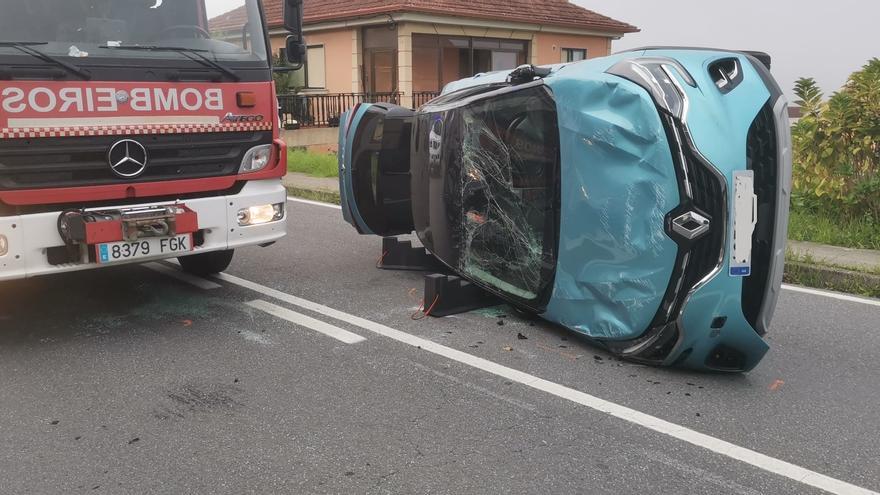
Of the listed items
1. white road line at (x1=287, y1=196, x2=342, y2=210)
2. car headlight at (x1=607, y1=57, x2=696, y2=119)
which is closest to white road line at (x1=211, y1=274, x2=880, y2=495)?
car headlight at (x1=607, y1=57, x2=696, y2=119)

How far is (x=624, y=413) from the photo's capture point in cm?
378

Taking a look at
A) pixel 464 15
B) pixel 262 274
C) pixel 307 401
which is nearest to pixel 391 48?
pixel 464 15

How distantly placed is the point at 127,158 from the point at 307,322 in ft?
5.03

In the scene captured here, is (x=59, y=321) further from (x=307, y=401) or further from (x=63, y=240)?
(x=307, y=401)

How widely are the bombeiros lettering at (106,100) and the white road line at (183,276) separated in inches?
66.4

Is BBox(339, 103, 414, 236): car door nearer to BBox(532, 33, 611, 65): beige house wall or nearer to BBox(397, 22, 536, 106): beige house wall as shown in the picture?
BBox(397, 22, 536, 106): beige house wall

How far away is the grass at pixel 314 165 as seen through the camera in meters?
14.1

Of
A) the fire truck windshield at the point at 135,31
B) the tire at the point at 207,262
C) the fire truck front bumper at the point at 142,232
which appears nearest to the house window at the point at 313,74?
the tire at the point at 207,262

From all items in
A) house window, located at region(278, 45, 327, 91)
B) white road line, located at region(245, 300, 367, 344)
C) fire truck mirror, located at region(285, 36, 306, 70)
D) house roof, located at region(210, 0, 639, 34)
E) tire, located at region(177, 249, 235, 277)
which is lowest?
white road line, located at region(245, 300, 367, 344)

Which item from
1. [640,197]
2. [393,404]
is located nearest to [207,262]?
[393,404]

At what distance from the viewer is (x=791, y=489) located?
3.06 metres

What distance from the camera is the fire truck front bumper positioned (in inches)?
177

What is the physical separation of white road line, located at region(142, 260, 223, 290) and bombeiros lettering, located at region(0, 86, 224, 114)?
1688 mm

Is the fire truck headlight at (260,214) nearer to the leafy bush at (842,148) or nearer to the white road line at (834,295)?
the white road line at (834,295)
